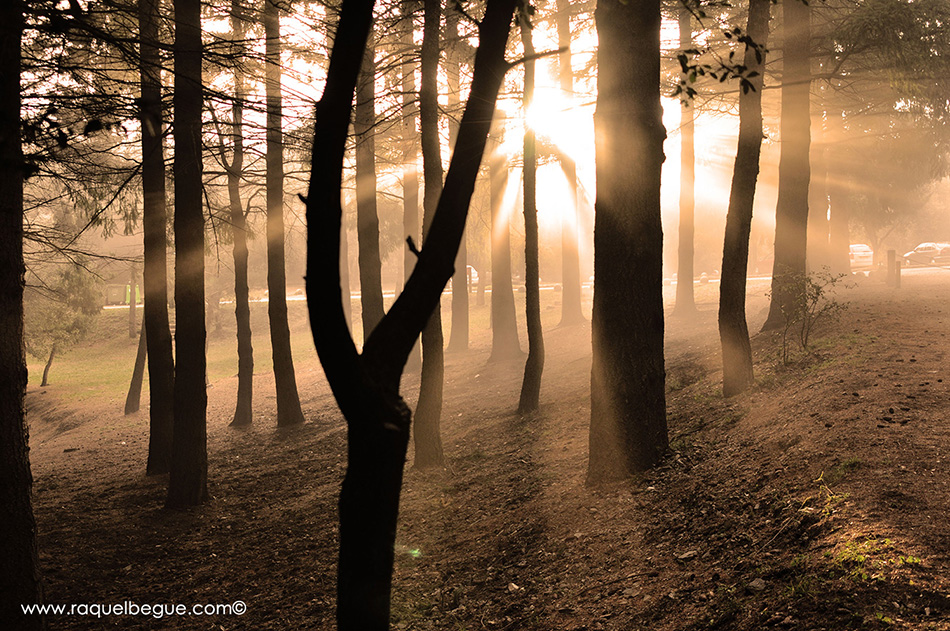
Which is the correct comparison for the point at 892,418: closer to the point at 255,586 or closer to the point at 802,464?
the point at 802,464

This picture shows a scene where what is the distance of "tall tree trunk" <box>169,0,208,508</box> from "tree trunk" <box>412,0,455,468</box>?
10.2ft

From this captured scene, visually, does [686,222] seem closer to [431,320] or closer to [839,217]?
[839,217]

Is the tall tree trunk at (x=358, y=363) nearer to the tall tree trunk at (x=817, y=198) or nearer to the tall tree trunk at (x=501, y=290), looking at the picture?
the tall tree trunk at (x=501, y=290)

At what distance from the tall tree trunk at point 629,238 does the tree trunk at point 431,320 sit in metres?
3.30

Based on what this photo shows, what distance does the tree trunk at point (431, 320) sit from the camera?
958 cm

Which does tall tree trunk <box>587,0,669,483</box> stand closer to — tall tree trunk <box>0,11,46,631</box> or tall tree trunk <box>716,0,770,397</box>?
tall tree trunk <box>716,0,770,397</box>

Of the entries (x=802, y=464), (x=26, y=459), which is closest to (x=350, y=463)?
(x=26, y=459)

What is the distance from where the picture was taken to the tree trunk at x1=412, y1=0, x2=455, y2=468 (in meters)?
9.58

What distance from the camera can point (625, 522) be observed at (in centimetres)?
599

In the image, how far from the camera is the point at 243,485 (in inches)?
425

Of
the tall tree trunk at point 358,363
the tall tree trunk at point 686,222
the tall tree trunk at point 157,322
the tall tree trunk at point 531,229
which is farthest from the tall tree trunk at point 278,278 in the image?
the tall tree trunk at point 686,222

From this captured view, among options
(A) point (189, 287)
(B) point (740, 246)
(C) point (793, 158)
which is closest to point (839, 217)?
(C) point (793, 158)

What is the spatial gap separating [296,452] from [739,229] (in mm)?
9061

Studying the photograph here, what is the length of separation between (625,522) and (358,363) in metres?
3.98
